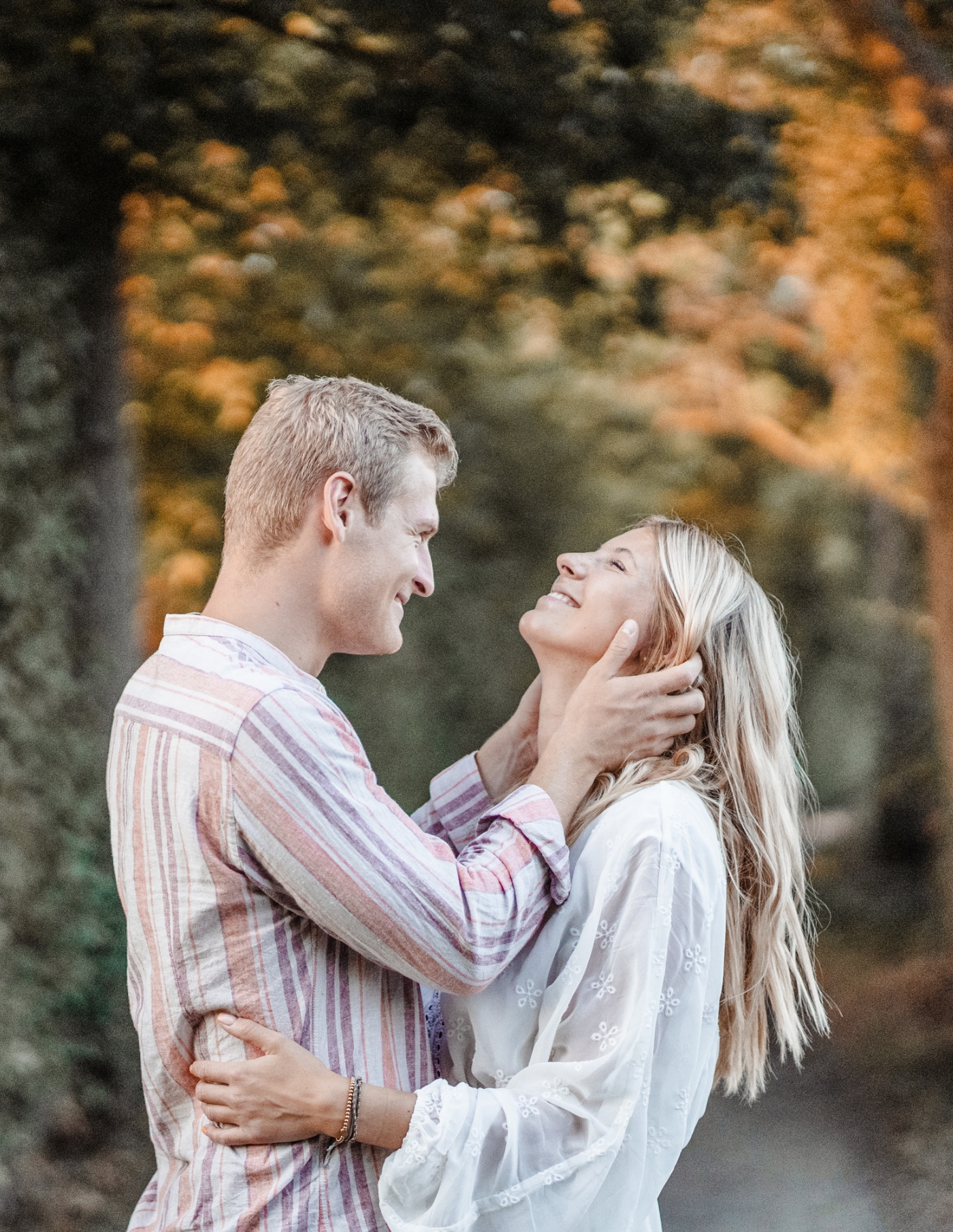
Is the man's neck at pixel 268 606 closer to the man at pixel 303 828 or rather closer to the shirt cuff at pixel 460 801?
the man at pixel 303 828

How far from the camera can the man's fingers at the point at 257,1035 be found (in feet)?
4.34

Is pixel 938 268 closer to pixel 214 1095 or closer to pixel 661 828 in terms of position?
pixel 661 828

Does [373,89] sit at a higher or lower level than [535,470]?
higher

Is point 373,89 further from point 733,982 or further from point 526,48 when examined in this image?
point 733,982

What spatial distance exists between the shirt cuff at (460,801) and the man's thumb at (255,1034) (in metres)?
0.63

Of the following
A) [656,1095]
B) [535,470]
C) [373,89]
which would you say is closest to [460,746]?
[535,470]

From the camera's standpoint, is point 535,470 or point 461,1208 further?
point 535,470

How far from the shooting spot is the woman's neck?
183 centimetres

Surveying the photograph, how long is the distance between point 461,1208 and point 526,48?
13.8 ft

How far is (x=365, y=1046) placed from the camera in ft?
4.67

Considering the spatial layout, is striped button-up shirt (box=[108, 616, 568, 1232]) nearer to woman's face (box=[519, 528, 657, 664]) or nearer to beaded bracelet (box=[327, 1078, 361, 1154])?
beaded bracelet (box=[327, 1078, 361, 1154])

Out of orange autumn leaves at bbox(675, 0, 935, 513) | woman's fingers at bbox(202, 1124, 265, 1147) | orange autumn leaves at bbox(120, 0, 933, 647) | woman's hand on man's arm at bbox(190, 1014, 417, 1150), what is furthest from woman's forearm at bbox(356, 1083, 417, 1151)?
orange autumn leaves at bbox(675, 0, 935, 513)

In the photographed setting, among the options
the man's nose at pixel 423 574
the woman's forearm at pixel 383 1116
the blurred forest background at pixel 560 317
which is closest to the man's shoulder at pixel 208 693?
the man's nose at pixel 423 574

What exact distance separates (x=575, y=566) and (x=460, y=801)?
457mm
